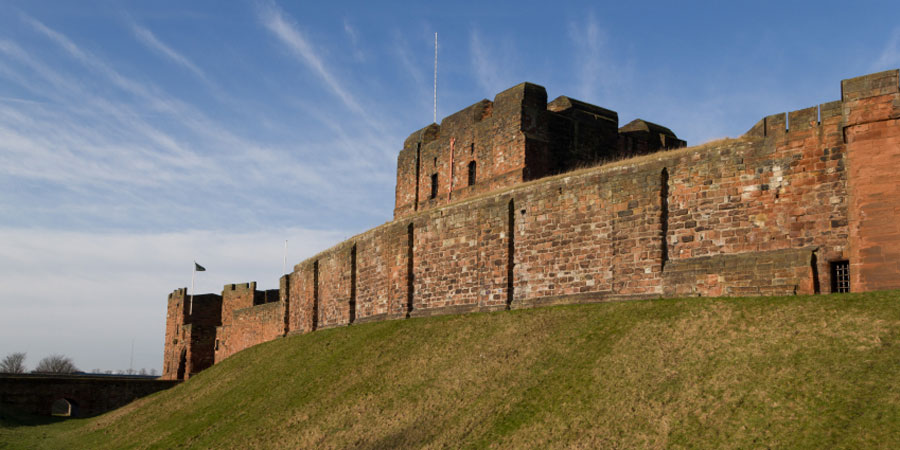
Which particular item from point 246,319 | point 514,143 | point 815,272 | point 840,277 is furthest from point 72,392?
point 840,277

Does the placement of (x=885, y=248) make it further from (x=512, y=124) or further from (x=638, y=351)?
(x=512, y=124)

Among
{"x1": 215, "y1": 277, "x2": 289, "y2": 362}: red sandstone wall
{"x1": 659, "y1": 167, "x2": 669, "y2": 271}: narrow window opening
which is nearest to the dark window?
{"x1": 659, "y1": 167, "x2": 669, "y2": 271}: narrow window opening

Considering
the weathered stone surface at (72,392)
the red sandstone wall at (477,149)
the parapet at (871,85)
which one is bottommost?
the weathered stone surface at (72,392)

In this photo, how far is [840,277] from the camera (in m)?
16.3

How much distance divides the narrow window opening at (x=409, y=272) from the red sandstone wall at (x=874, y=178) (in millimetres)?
14703

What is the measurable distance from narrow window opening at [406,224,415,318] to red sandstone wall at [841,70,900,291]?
48.2ft

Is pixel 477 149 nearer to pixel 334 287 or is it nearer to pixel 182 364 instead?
pixel 334 287

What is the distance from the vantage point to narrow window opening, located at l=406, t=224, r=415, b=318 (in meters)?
26.4

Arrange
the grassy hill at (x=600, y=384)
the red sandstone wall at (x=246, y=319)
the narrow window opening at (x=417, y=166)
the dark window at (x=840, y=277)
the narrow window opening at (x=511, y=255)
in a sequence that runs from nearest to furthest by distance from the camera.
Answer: the grassy hill at (x=600, y=384), the dark window at (x=840, y=277), the narrow window opening at (x=511, y=255), the narrow window opening at (x=417, y=166), the red sandstone wall at (x=246, y=319)

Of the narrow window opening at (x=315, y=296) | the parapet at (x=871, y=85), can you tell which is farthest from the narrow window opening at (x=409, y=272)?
the parapet at (x=871, y=85)

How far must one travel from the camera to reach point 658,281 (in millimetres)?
18750

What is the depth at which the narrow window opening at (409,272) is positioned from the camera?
2644 cm

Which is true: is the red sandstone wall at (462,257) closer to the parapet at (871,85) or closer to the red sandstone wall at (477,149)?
the red sandstone wall at (477,149)

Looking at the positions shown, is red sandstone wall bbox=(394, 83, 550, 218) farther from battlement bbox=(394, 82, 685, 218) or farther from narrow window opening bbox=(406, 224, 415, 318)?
narrow window opening bbox=(406, 224, 415, 318)
